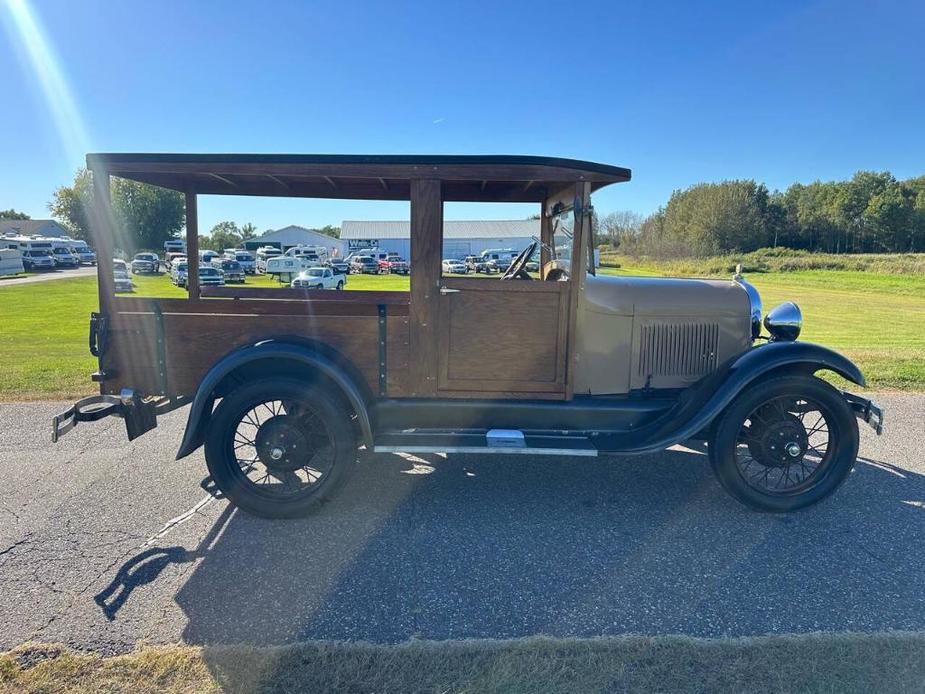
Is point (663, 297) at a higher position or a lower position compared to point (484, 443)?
higher

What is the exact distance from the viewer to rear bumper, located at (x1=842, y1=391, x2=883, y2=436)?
3521mm

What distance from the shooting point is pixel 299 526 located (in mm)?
3338

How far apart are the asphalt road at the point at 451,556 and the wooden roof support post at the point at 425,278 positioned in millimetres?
908

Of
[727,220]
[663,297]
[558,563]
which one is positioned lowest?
[558,563]

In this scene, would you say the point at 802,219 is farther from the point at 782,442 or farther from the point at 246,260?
the point at 782,442

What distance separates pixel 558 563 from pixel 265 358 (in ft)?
6.81

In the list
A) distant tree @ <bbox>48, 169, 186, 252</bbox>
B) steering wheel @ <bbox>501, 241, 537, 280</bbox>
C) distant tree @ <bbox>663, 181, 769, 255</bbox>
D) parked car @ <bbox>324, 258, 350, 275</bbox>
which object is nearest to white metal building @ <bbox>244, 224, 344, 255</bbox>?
distant tree @ <bbox>48, 169, 186, 252</bbox>

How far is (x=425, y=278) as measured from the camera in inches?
135

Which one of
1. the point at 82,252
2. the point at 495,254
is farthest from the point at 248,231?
the point at 495,254

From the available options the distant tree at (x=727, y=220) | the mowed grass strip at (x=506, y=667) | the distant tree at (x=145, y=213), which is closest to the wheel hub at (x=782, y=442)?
the mowed grass strip at (x=506, y=667)

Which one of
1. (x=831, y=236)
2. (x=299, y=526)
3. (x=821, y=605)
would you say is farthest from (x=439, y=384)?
(x=831, y=236)

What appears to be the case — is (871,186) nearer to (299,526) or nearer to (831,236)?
(831,236)

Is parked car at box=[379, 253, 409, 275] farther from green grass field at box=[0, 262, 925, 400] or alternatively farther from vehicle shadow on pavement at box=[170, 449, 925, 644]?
vehicle shadow on pavement at box=[170, 449, 925, 644]

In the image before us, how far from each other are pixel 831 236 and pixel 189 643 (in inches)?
2821
